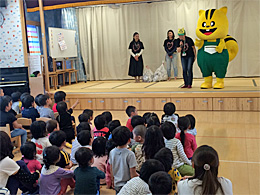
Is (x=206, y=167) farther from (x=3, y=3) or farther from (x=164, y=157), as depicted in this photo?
(x=3, y=3)

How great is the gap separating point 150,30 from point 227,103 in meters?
4.27

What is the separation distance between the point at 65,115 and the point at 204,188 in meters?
3.01

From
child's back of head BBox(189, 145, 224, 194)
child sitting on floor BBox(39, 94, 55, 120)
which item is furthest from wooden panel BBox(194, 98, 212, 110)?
child's back of head BBox(189, 145, 224, 194)

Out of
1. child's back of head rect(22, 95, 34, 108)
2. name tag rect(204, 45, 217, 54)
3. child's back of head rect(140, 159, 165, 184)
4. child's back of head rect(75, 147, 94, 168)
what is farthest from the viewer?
name tag rect(204, 45, 217, 54)

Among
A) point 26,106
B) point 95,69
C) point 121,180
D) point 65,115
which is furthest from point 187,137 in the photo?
point 95,69

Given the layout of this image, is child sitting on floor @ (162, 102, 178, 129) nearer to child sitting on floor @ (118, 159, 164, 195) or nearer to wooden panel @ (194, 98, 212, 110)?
child sitting on floor @ (118, 159, 164, 195)

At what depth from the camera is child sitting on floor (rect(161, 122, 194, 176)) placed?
3023mm

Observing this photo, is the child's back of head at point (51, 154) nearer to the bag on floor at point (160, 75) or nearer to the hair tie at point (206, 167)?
the hair tie at point (206, 167)

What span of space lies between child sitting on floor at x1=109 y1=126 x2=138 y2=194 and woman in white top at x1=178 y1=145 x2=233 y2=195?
99 centimetres

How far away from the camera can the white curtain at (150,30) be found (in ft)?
29.7

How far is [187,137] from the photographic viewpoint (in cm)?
334

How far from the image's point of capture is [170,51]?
855 centimetres

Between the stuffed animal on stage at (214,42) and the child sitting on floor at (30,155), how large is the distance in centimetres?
436

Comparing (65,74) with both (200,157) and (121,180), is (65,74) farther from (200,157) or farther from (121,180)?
(200,157)
